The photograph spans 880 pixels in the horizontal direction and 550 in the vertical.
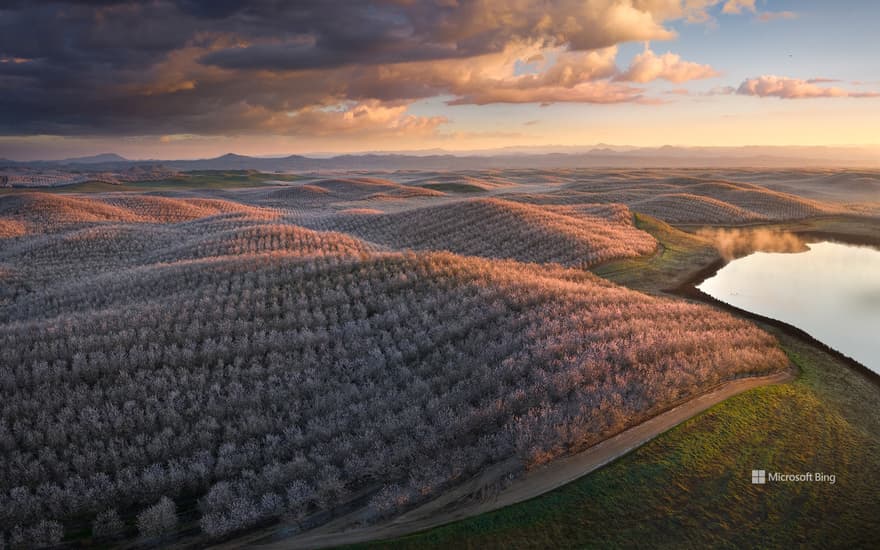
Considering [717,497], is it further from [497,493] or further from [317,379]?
[317,379]

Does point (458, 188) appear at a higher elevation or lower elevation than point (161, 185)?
lower

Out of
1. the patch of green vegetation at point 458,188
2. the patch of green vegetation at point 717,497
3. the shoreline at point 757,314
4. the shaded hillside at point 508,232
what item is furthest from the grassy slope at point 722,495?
the patch of green vegetation at point 458,188

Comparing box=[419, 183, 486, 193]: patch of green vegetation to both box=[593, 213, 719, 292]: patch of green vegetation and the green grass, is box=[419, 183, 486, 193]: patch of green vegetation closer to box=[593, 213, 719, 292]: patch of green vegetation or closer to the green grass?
the green grass

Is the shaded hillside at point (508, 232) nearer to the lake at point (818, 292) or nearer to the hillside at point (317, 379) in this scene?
the lake at point (818, 292)

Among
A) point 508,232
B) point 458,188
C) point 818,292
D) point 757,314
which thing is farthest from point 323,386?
point 458,188

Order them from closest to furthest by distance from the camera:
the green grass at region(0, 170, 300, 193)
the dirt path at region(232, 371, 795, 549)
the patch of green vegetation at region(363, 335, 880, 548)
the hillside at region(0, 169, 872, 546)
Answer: the patch of green vegetation at region(363, 335, 880, 548)
the dirt path at region(232, 371, 795, 549)
the hillside at region(0, 169, 872, 546)
the green grass at region(0, 170, 300, 193)

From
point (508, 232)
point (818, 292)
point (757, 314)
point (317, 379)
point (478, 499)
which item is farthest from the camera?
point (508, 232)

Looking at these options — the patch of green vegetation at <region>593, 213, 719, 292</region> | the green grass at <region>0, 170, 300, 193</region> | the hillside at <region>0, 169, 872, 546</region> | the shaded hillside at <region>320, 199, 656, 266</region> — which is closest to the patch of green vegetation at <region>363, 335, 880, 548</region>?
the hillside at <region>0, 169, 872, 546</region>
